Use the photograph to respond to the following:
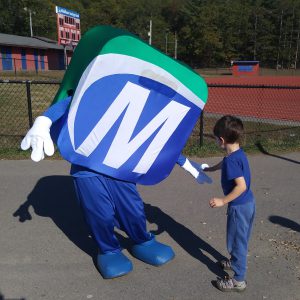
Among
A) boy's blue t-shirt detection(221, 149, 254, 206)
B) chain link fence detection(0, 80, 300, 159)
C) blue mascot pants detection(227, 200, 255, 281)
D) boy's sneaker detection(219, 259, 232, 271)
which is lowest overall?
chain link fence detection(0, 80, 300, 159)

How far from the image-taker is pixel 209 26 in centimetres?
6194

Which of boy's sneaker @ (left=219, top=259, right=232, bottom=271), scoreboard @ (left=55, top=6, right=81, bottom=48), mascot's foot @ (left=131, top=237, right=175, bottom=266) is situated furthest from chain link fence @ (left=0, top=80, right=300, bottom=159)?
scoreboard @ (left=55, top=6, right=81, bottom=48)

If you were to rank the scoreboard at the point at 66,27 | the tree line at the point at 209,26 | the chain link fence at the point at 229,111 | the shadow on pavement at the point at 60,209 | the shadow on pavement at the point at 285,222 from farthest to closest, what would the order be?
the tree line at the point at 209,26 → the scoreboard at the point at 66,27 → the chain link fence at the point at 229,111 → the shadow on pavement at the point at 285,222 → the shadow on pavement at the point at 60,209

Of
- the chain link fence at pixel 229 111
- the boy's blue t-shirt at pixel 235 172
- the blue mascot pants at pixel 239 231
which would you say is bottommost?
the chain link fence at pixel 229 111

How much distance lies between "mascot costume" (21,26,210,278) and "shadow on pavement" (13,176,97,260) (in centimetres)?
60

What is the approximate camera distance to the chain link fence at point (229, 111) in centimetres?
685

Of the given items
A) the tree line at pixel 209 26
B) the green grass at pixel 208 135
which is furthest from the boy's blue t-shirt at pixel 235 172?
the tree line at pixel 209 26

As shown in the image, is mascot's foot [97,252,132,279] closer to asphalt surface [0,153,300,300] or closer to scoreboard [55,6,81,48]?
asphalt surface [0,153,300,300]

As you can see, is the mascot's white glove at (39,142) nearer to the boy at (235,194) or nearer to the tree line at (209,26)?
the boy at (235,194)

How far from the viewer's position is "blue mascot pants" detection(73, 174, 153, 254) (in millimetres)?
2924

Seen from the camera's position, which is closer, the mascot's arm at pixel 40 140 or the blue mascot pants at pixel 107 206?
the mascot's arm at pixel 40 140

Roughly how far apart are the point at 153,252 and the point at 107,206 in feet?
1.95

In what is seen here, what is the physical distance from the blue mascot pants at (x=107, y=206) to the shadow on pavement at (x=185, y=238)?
0.59 meters

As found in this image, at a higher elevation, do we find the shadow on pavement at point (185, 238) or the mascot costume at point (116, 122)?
the mascot costume at point (116, 122)
